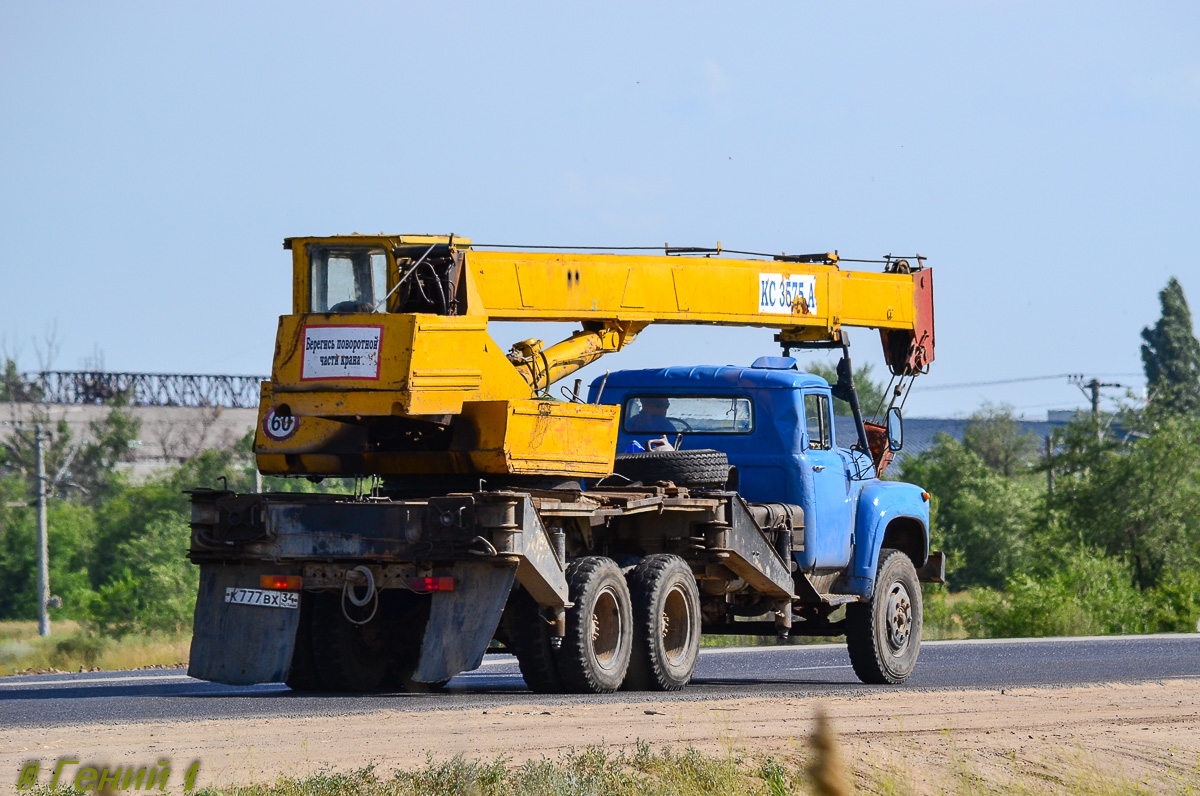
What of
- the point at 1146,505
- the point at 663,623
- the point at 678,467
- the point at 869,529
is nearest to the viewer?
the point at 663,623

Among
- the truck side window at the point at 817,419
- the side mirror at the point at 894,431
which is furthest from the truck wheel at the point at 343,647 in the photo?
the side mirror at the point at 894,431

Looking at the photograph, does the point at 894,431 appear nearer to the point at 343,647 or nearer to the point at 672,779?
the point at 343,647

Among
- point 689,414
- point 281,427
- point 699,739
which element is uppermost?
point 689,414

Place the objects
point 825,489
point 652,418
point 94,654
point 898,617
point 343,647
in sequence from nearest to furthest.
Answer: point 343,647
point 825,489
point 652,418
point 898,617
point 94,654

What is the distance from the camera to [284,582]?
12688 mm

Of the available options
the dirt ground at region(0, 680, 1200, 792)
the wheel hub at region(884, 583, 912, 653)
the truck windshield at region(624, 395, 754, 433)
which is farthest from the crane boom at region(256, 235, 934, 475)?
the wheel hub at region(884, 583, 912, 653)

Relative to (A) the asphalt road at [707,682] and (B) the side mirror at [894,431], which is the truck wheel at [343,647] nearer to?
(A) the asphalt road at [707,682]

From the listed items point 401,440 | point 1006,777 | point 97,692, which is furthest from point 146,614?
point 1006,777

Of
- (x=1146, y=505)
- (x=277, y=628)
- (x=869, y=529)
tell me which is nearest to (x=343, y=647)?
(x=277, y=628)

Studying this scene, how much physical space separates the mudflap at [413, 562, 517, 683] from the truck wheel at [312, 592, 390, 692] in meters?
1.54

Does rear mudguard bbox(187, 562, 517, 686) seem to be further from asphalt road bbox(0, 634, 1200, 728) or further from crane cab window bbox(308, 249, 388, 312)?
crane cab window bbox(308, 249, 388, 312)

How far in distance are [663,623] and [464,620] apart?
7.46ft

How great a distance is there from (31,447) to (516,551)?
72608 millimetres

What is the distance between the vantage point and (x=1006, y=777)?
998 cm
